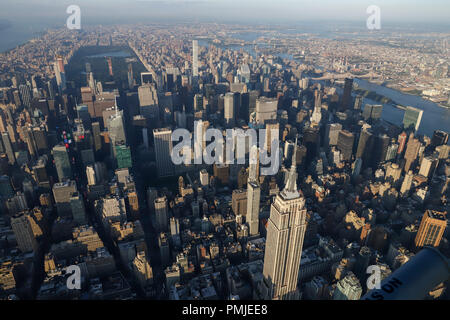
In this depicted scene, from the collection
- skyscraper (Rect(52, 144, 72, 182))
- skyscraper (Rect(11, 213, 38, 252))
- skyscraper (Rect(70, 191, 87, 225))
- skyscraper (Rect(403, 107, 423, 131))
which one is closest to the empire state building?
skyscraper (Rect(70, 191, 87, 225))

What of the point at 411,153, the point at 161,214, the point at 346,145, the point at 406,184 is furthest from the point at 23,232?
the point at 411,153

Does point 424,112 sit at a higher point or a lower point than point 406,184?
higher

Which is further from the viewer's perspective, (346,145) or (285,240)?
(346,145)

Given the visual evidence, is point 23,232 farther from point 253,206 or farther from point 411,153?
point 411,153

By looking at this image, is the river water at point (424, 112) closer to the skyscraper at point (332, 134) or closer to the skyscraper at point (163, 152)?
the skyscraper at point (332, 134)

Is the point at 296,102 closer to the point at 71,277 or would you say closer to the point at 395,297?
the point at 71,277

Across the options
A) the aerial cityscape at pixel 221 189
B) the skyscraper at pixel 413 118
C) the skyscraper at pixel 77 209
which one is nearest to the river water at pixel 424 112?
the aerial cityscape at pixel 221 189
